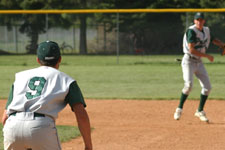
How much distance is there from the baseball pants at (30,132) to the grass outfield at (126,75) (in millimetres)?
8470

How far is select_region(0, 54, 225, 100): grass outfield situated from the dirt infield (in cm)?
131

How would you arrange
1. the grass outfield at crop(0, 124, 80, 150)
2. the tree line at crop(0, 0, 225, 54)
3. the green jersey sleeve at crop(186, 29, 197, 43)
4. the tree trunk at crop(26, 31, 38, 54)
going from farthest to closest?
the tree trunk at crop(26, 31, 38, 54) → the tree line at crop(0, 0, 225, 54) → the green jersey sleeve at crop(186, 29, 197, 43) → the grass outfield at crop(0, 124, 80, 150)

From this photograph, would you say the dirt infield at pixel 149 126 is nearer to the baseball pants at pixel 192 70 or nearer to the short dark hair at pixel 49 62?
the baseball pants at pixel 192 70

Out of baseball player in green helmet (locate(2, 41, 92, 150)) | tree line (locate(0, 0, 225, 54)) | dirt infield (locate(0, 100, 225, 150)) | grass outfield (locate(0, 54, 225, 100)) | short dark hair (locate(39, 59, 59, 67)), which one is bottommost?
grass outfield (locate(0, 54, 225, 100))

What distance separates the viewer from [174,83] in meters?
15.1

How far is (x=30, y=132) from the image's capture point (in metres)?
3.62

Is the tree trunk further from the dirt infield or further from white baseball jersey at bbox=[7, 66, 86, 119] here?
white baseball jersey at bbox=[7, 66, 86, 119]

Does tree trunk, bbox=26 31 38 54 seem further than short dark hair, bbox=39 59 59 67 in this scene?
Yes

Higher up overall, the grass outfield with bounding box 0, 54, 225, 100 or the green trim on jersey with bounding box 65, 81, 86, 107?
the green trim on jersey with bounding box 65, 81, 86, 107

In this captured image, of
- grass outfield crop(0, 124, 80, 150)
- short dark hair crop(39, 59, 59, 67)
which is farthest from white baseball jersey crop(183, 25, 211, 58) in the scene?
short dark hair crop(39, 59, 59, 67)

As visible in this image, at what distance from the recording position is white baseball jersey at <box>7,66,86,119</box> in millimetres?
3697

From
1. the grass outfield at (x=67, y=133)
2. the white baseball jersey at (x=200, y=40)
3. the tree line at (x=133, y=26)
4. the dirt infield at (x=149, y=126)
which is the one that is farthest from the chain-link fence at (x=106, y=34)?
the grass outfield at (x=67, y=133)

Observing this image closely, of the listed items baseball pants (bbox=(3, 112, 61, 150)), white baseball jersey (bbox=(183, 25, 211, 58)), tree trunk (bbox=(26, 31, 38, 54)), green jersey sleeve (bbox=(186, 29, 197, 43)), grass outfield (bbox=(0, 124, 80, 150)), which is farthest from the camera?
tree trunk (bbox=(26, 31, 38, 54))

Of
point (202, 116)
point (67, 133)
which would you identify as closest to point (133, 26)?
point (202, 116)
